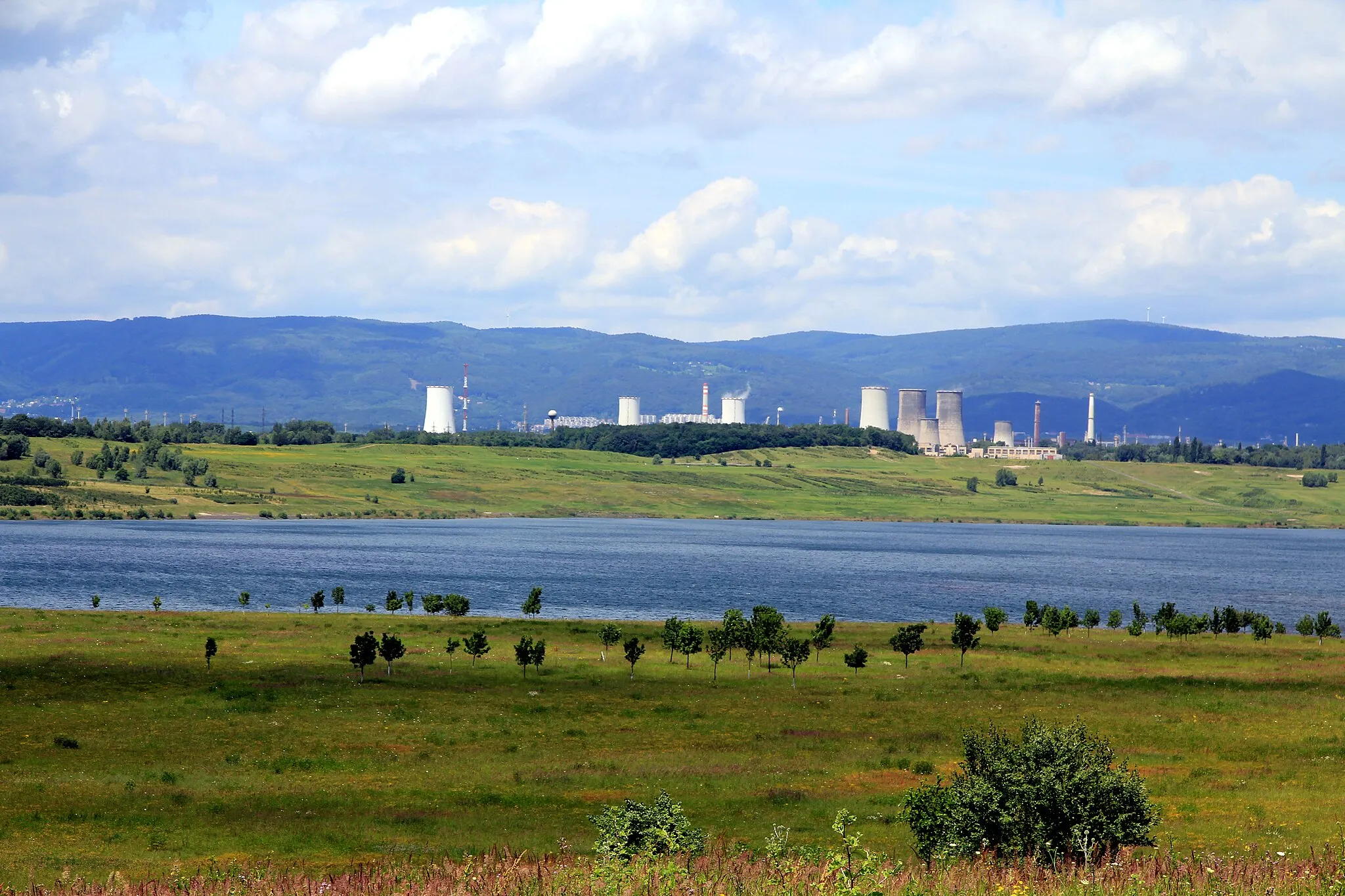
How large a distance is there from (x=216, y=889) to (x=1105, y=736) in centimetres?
4213

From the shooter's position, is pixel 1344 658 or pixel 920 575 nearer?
pixel 1344 658

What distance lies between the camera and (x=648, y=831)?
2980cm

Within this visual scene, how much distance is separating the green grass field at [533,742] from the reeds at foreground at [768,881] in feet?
21.7

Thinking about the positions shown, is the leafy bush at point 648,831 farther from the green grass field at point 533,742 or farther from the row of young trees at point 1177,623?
the row of young trees at point 1177,623

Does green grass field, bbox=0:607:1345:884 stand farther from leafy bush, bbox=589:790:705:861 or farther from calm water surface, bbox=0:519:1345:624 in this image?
calm water surface, bbox=0:519:1345:624

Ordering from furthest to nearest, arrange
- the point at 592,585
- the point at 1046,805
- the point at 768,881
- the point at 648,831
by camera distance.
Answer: the point at 592,585, the point at 1046,805, the point at 648,831, the point at 768,881

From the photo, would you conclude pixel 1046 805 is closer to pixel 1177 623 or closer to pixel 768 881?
pixel 768 881

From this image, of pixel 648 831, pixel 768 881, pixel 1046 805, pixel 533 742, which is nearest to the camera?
pixel 768 881

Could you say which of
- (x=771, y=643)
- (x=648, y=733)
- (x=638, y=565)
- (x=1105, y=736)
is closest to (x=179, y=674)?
(x=648, y=733)

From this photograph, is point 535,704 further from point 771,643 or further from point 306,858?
point 306,858

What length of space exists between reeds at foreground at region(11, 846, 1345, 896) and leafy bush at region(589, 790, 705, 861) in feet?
3.31

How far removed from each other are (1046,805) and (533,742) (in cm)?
2816

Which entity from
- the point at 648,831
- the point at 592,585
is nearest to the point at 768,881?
the point at 648,831

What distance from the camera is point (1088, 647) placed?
10106 centimetres
